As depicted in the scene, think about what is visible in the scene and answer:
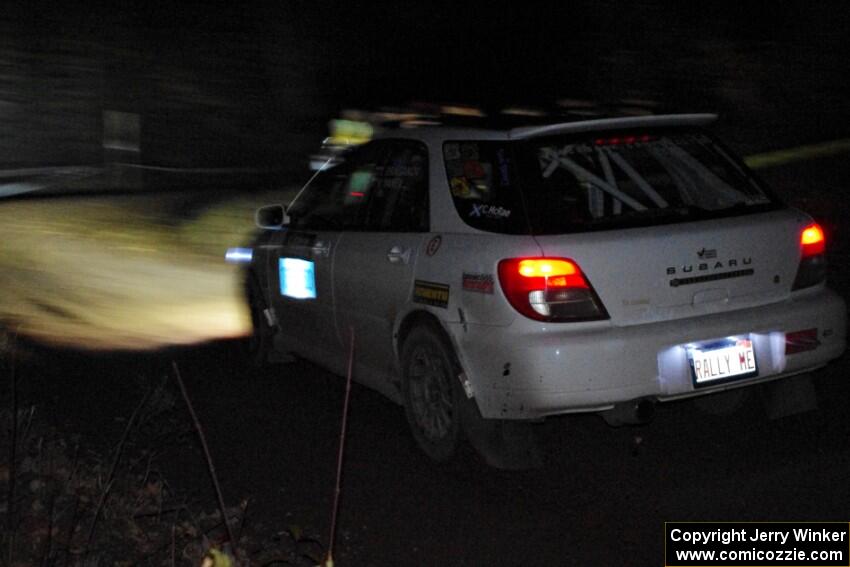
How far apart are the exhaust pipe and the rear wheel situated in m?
0.72

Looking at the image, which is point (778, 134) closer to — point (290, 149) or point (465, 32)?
point (465, 32)

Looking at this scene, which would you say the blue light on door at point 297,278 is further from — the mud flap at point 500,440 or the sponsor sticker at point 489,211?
the mud flap at point 500,440

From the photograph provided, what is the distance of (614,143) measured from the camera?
6.38 metres

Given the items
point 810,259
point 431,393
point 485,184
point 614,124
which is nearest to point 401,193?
point 485,184

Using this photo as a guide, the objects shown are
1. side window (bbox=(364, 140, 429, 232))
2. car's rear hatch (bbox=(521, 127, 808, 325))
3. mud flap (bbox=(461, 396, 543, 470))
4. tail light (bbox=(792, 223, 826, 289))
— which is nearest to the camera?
car's rear hatch (bbox=(521, 127, 808, 325))

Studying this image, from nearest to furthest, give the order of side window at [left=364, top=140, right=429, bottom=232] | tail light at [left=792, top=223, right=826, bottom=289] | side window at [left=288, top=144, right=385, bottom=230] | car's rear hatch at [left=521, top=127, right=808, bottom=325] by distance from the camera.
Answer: car's rear hatch at [left=521, top=127, right=808, bottom=325]
tail light at [left=792, top=223, right=826, bottom=289]
side window at [left=364, top=140, right=429, bottom=232]
side window at [left=288, top=144, right=385, bottom=230]

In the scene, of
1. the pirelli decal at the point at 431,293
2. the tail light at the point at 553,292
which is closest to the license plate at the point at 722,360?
the tail light at the point at 553,292

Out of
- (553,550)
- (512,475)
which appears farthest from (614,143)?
(553,550)

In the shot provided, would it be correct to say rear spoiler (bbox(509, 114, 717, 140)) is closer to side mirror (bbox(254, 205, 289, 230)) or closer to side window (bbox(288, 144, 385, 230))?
side window (bbox(288, 144, 385, 230))

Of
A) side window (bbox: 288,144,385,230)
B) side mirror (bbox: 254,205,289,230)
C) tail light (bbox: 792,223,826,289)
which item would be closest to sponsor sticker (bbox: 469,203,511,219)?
side window (bbox: 288,144,385,230)

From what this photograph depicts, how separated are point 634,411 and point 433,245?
4.11 feet

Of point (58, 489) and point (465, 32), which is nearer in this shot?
point (58, 489)

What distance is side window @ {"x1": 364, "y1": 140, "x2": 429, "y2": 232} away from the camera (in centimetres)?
669

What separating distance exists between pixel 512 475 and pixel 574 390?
78 centimetres
